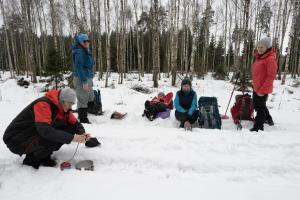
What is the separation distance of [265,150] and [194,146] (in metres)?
1.15

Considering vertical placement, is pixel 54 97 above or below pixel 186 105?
above

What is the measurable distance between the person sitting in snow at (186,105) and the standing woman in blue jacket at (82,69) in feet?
6.98

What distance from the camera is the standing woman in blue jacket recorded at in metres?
4.81

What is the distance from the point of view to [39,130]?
278cm

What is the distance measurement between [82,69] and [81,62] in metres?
0.16

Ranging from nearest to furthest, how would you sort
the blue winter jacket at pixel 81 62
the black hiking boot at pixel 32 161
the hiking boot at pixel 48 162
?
the black hiking boot at pixel 32 161, the hiking boot at pixel 48 162, the blue winter jacket at pixel 81 62

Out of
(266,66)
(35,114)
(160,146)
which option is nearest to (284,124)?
(266,66)

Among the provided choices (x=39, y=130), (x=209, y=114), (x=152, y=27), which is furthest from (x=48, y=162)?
(x=152, y=27)

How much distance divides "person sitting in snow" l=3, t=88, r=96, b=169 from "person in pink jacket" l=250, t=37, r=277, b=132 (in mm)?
3529

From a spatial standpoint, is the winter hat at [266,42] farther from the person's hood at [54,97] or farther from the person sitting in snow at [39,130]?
the person's hood at [54,97]

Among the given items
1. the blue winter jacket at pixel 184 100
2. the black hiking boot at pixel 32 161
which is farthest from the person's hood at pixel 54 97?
the blue winter jacket at pixel 184 100

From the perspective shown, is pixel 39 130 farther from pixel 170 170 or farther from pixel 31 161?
pixel 170 170

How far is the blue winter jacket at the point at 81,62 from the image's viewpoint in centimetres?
481

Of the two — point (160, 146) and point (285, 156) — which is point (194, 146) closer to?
point (160, 146)
